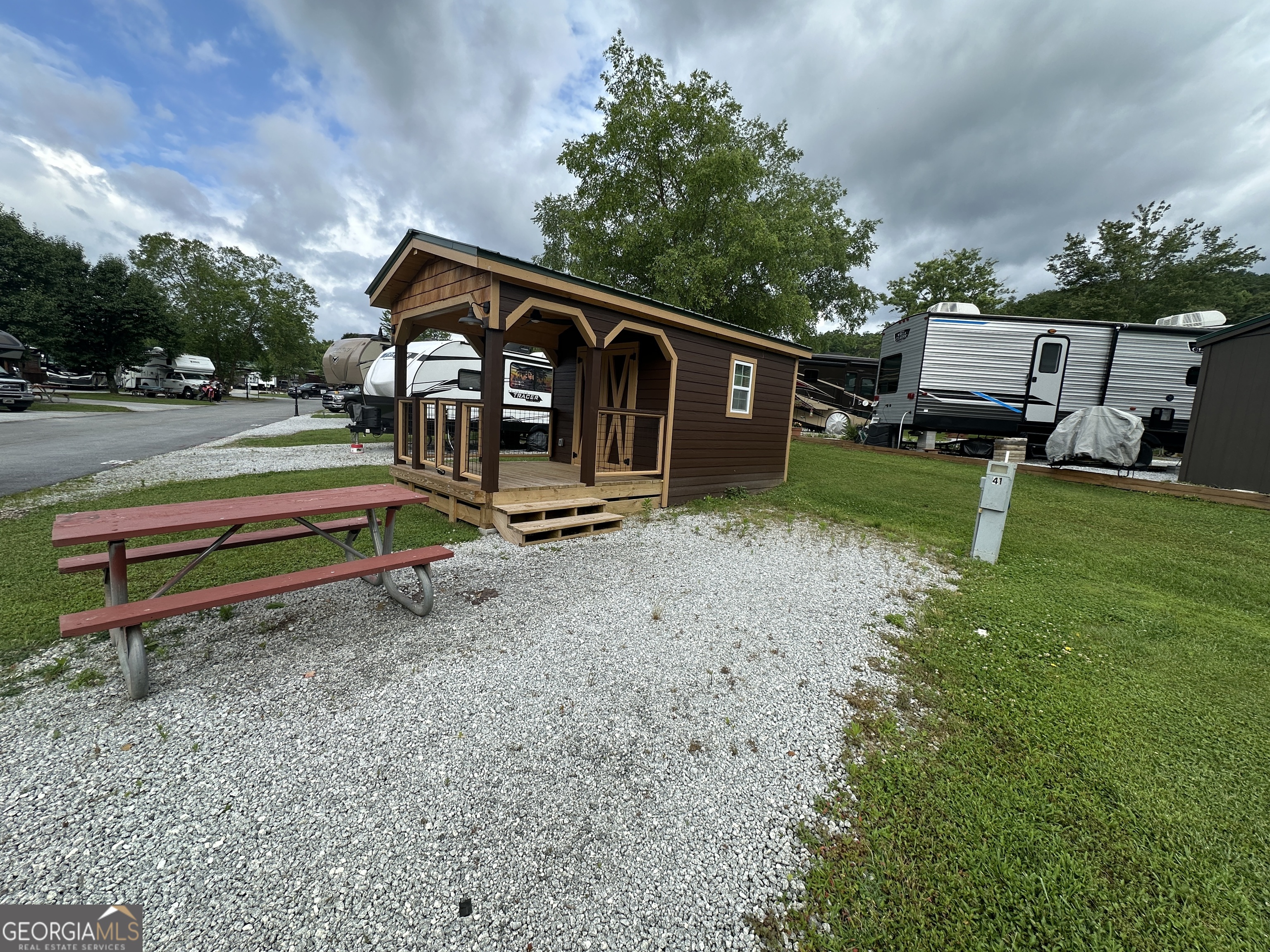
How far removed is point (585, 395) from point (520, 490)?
3284 millimetres

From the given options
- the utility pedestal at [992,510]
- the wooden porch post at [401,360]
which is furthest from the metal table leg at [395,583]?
the utility pedestal at [992,510]

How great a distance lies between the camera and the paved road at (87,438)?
7695 millimetres

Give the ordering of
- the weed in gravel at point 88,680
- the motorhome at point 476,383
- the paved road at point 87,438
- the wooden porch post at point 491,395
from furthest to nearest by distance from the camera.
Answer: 1. the motorhome at point 476,383
2. the paved road at point 87,438
3. the wooden porch post at point 491,395
4. the weed in gravel at point 88,680

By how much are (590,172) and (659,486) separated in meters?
12.0

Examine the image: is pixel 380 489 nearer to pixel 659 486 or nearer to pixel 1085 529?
pixel 659 486

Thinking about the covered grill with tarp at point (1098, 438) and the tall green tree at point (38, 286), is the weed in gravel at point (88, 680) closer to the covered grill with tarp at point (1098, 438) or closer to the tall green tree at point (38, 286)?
the covered grill with tarp at point (1098, 438)

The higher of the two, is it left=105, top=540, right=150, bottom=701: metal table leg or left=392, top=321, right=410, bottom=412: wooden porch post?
left=392, top=321, right=410, bottom=412: wooden porch post

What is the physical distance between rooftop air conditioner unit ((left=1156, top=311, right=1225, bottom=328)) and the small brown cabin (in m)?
10.2

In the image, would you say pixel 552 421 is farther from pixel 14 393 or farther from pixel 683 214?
pixel 14 393

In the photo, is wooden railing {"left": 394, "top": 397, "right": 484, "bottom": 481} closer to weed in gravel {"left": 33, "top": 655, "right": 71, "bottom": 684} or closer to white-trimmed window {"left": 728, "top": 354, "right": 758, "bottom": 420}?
weed in gravel {"left": 33, "top": 655, "right": 71, "bottom": 684}

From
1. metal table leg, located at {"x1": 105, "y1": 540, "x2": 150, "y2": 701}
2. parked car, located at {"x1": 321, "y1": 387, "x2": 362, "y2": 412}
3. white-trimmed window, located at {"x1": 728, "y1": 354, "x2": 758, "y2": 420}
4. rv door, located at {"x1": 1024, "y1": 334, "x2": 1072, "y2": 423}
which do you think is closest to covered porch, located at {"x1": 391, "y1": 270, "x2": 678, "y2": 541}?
white-trimmed window, located at {"x1": 728, "y1": 354, "x2": 758, "y2": 420}

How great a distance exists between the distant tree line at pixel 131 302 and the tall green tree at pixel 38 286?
0.04 metres

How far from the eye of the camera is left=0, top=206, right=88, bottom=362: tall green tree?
22922mm

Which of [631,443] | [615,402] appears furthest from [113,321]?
[631,443]
